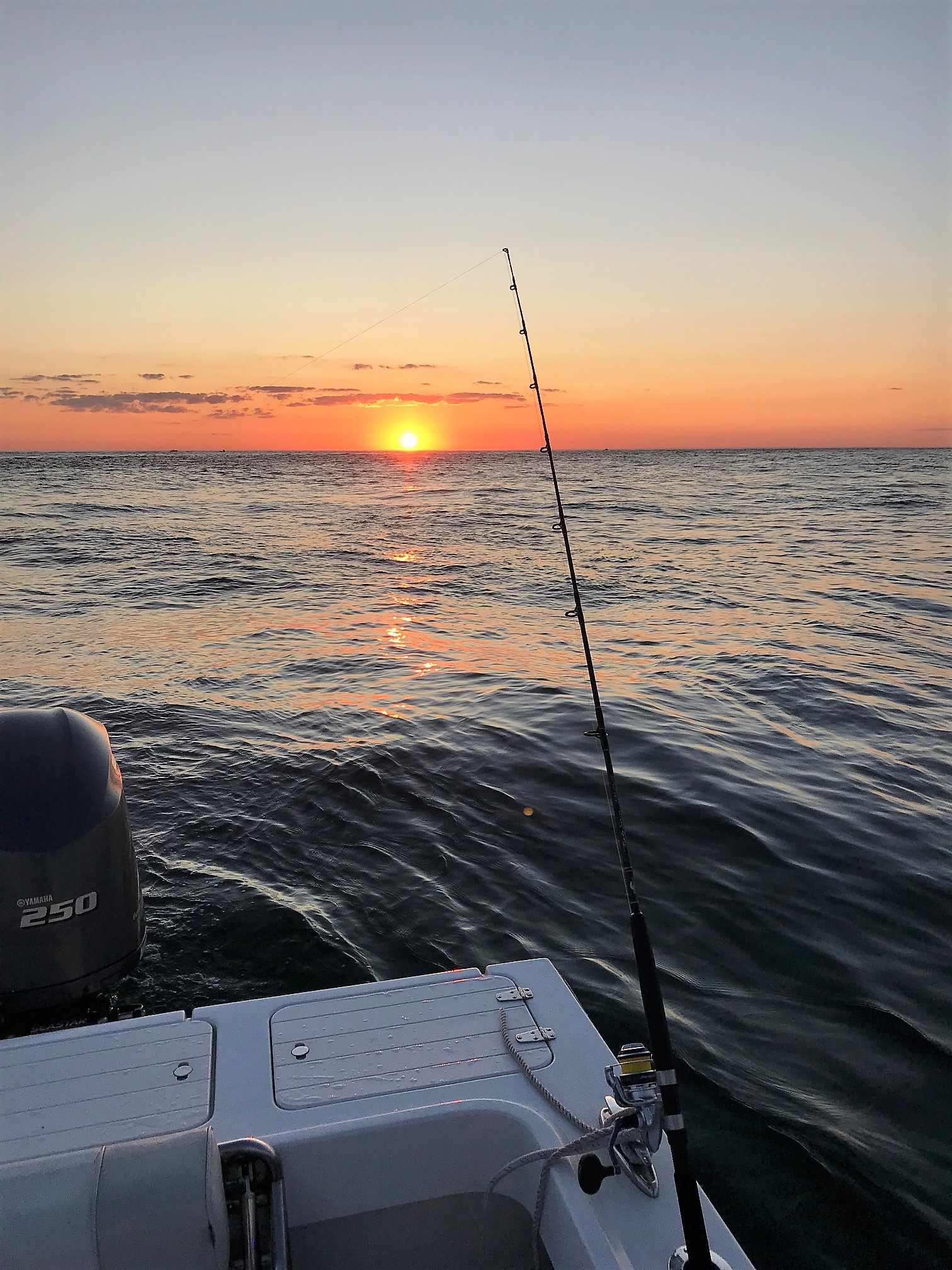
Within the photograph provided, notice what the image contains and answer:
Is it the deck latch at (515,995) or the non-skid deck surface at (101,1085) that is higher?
the non-skid deck surface at (101,1085)

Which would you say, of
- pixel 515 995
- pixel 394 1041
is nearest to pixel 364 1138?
pixel 394 1041

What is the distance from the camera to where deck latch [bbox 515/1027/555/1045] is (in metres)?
2.77

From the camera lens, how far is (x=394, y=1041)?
8.96ft

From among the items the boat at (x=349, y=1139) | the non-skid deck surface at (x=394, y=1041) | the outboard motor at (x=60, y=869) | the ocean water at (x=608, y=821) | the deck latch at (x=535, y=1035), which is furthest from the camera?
the ocean water at (x=608, y=821)

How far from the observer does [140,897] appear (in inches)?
154

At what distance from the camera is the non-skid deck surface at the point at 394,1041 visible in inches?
101

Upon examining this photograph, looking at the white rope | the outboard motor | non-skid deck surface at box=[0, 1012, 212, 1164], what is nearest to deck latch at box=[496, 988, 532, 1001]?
Result: the white rope

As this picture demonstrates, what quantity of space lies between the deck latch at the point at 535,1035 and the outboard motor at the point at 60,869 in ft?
5.92

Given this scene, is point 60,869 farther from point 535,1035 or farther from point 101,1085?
point 535,1035

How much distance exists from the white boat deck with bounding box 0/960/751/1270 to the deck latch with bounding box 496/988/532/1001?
12 centimetres

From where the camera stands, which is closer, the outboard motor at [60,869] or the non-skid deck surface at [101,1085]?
the non-skid deck surface at [101,1085]

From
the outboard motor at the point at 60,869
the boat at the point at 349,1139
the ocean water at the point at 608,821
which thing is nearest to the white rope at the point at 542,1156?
the boat at the point at 349,1139

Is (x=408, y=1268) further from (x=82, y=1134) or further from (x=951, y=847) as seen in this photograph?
(x=951, y=847)

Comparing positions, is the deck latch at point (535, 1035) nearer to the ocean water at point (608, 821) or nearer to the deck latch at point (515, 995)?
the deck latch at point (515, 995)
